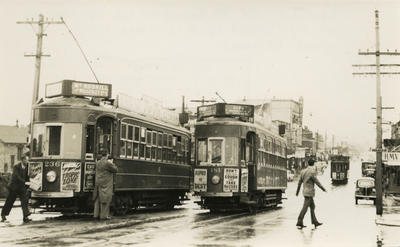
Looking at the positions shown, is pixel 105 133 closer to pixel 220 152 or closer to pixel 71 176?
pixel 71 176

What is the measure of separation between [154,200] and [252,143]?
4084 millimetres

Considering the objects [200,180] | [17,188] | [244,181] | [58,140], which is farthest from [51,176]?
[244,181]

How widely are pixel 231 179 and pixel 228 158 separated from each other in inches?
28.8

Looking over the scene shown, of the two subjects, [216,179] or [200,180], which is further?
[200,180]

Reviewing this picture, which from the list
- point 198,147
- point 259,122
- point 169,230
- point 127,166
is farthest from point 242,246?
point 259,122

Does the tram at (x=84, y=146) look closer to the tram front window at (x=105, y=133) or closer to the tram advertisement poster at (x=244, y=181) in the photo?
the tram front window at (x=105, y=133)

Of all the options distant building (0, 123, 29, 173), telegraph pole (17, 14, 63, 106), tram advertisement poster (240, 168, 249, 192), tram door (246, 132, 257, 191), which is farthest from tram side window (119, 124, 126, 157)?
distant building (0, 123, 29, 173)

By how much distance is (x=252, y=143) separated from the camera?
21.9 meters

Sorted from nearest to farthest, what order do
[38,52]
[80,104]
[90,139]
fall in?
[80,104] < [90,139] < [38,52]

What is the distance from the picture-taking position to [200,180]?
2081cm

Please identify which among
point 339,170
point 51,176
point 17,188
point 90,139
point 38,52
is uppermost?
point 38,52

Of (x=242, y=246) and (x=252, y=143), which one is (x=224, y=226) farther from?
(x=252, y=143)

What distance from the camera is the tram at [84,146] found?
1667cm

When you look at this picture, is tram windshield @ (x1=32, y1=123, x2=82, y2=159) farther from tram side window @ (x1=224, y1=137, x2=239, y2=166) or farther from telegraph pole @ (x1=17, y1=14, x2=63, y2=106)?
telegraph pole @ (x1=17, y1=14, x2=63, y2=106)
